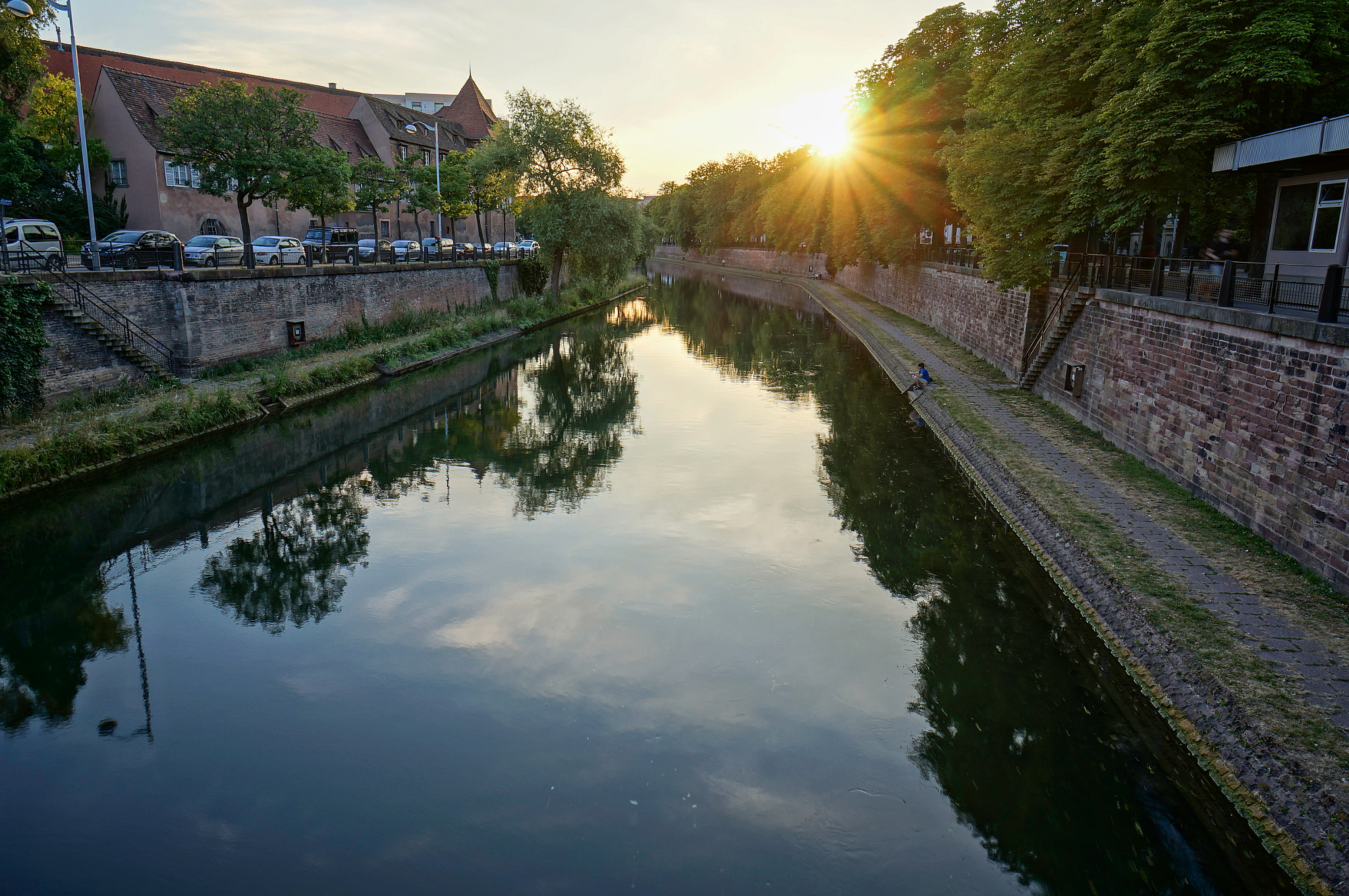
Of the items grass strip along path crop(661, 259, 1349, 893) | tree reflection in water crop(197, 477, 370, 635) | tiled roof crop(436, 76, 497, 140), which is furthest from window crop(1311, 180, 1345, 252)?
tiled roof crop(436, 76, 497, 140)

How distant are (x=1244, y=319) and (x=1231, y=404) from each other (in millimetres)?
1413

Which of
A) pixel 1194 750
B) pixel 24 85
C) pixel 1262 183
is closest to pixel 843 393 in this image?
pixel 1262 183

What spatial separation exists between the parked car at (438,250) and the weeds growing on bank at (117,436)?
22123 mm

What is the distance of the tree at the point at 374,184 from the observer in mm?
41438

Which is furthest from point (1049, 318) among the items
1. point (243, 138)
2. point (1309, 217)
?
point (243, 138)

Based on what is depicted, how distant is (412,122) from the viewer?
216ft

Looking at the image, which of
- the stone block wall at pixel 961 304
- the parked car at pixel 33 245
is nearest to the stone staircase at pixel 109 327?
the parked car at pixel 33 245

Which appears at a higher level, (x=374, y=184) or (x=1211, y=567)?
(x=374, y=184)

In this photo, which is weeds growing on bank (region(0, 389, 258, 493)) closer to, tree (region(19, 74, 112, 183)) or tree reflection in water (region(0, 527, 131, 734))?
tree reflection in water (region(0, 527, 131, 734))

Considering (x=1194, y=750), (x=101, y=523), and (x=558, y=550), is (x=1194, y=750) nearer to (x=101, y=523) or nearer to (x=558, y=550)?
(x=558, y=550)

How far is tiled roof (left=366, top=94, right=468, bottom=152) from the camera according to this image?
61031mm

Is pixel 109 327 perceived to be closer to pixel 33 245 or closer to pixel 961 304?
pixel 33 245

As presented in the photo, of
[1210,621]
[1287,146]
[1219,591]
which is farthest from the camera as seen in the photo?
[1287,146]

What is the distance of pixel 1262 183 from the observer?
1977 centimetres
